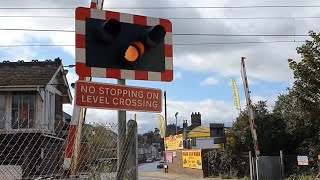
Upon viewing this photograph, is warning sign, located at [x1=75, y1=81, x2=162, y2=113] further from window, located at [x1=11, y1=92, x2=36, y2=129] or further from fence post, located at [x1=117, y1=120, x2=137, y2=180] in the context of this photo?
window, located at [x1=11, y1=92, x2=36, y2=129]

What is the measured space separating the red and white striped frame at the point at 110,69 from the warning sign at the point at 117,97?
0.71ft

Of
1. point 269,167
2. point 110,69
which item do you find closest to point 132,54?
point 110,69

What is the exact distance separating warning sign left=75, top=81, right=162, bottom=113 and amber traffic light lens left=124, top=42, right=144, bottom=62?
1.09 feet

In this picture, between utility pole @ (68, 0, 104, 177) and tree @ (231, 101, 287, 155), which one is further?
tree @ (231, 101, 287, 155)

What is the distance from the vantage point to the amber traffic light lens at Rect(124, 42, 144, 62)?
4.81m

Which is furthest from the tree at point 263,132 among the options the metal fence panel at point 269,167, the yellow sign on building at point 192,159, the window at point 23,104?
the window at point 23,104

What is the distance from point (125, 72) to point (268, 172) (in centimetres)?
2595

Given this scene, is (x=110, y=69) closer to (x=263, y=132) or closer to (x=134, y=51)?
(x=134, y=51)

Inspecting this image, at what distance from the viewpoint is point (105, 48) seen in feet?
15.7

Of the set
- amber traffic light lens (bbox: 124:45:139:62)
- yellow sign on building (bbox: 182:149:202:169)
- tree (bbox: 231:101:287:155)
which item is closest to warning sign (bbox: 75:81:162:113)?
amber traffic light lens (bbox: 124:45:139:62)

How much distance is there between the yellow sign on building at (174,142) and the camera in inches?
1767

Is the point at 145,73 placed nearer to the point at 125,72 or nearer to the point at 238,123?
the point at 125,72

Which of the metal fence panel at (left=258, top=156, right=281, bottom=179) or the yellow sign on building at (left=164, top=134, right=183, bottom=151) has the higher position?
the yellow sign on building at (left=164, top=134, right=183, bottom=151)

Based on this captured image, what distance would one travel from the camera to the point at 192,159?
39.8 metres
